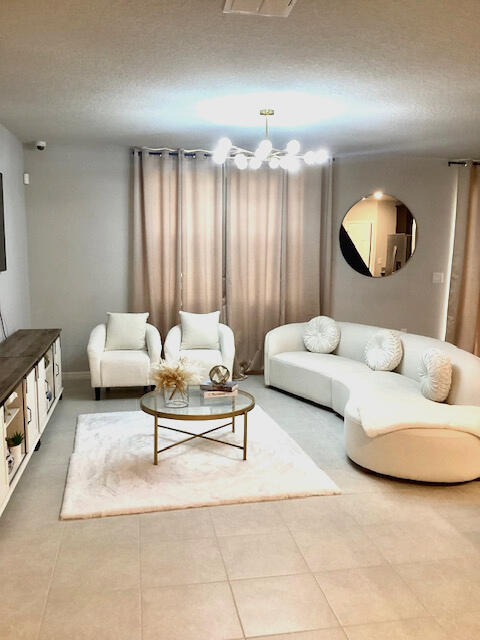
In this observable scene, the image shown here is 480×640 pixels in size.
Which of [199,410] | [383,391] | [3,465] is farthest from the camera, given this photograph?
[383,391]

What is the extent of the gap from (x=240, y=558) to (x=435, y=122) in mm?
3849

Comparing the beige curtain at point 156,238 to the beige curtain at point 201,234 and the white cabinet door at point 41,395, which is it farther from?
the white cabinet door at point 41,395

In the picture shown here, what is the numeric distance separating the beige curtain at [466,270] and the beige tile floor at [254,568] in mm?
3673

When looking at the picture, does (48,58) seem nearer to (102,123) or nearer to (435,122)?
(102,123)

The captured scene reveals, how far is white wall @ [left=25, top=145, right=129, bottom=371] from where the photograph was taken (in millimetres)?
5852

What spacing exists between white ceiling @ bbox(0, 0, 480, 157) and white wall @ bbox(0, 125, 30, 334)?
36 centimetres

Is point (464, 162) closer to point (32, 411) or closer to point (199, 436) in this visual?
point (199, 436)

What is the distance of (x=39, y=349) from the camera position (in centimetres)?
423

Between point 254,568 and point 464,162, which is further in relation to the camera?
point 464,162

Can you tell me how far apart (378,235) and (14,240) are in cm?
404

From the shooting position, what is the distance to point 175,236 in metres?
6.10

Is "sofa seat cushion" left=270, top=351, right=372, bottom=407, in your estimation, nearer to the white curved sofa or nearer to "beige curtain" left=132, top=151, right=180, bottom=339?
the white curved sofa

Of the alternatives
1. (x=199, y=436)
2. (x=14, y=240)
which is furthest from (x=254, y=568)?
(x=14, y=240)

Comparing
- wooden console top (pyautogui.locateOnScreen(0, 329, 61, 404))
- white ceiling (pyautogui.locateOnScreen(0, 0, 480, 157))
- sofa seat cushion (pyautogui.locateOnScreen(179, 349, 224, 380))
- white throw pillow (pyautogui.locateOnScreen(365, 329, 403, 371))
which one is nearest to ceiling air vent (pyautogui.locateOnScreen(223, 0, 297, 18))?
white ceiling (pyautogui.locateOnScreen(0, 0, 480, 157))
